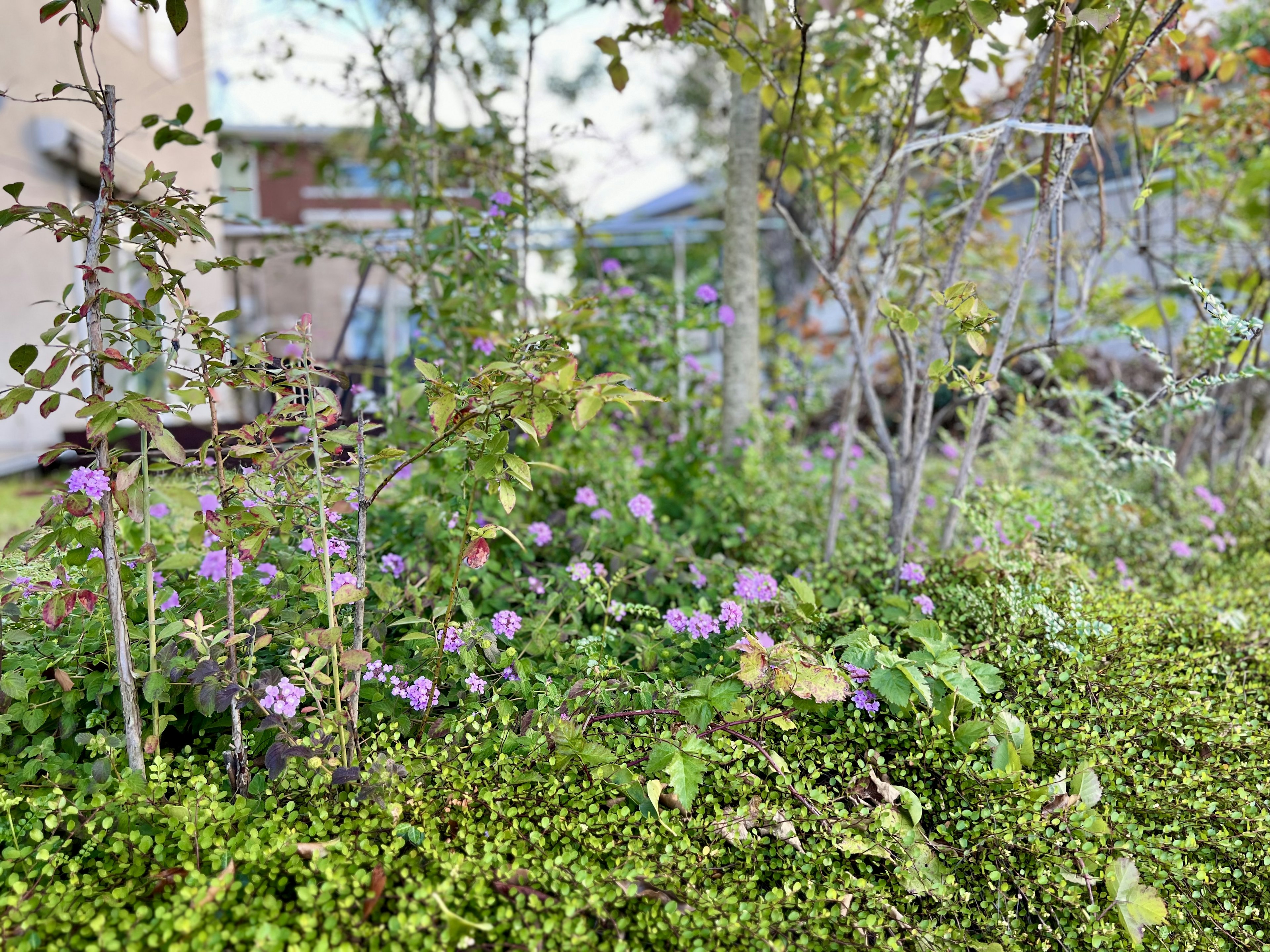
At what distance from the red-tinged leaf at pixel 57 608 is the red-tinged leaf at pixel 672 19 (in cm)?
166

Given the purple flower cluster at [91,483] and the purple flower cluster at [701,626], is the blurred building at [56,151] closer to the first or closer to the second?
the purple flower cluster at [91,483]

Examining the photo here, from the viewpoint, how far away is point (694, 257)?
12570 mm

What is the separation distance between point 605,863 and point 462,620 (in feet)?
2.09

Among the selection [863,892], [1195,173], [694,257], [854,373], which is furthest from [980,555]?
[694,257]

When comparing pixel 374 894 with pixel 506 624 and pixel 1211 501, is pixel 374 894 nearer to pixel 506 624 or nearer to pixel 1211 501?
pixel 506 624

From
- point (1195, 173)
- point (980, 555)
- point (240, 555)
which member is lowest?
point (980, 555)

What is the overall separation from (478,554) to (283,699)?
38 cm

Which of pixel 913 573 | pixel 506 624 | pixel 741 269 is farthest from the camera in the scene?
pixel 741 269

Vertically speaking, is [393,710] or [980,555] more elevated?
[980,555]

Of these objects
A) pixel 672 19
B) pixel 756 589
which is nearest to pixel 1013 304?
pixel 756 589

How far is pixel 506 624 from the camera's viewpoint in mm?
1622

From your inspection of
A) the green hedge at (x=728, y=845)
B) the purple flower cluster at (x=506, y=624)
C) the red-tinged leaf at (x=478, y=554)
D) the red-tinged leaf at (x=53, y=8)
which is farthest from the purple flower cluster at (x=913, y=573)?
the red-tinged leaf at (x=53, y=8)

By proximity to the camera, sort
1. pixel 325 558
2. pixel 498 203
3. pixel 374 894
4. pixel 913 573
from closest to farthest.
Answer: pixel 374 894, pixel 325 558, pixel 913 573, pixel 498 203

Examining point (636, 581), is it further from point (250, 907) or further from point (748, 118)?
point (748, 118)
